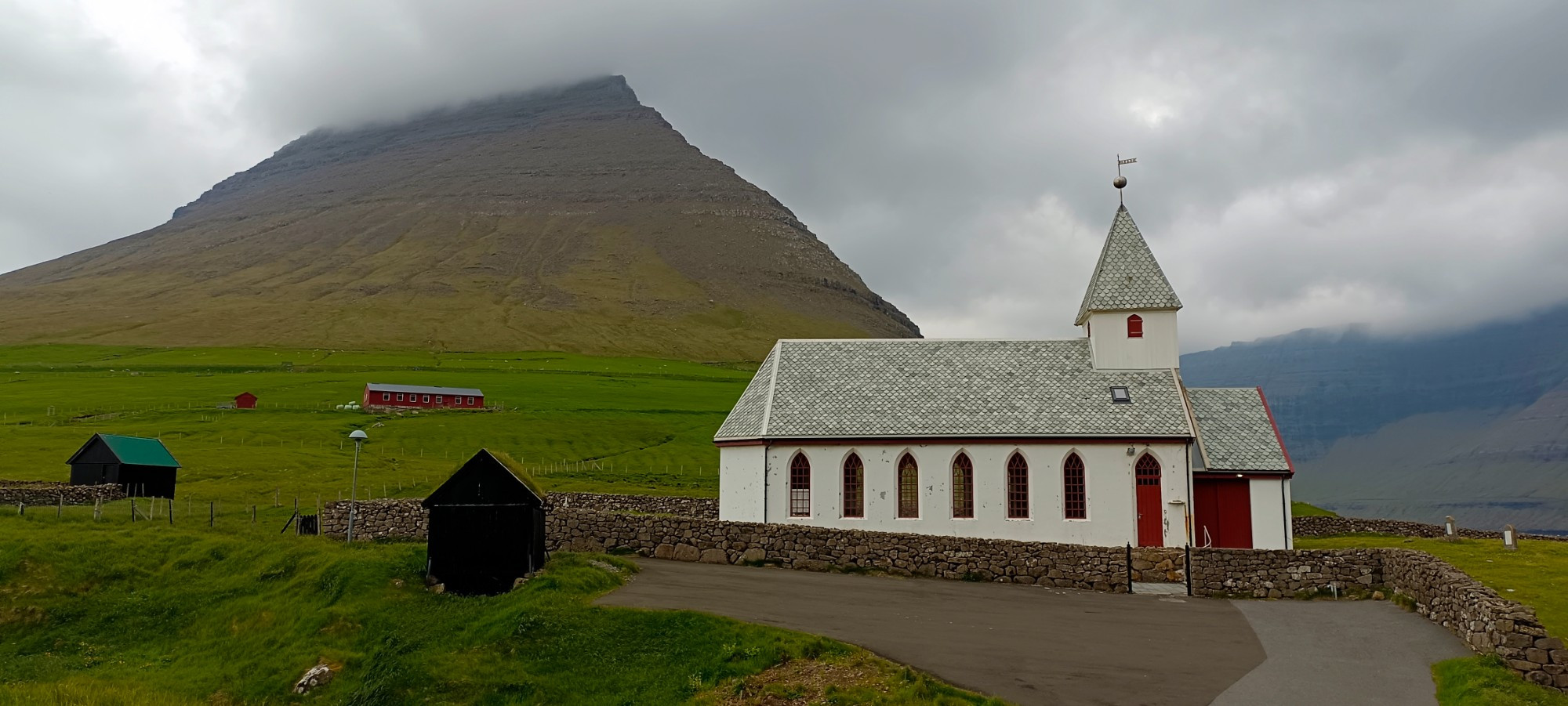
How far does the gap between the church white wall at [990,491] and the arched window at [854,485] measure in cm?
18

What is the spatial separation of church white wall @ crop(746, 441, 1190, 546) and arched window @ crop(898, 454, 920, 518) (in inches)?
7.6

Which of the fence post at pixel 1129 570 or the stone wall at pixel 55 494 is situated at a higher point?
the stone wall at pixel 55 494

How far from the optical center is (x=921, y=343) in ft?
136

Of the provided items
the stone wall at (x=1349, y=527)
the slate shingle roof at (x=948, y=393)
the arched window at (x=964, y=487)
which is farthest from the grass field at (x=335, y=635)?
the stone wall at (x=1349, y=527)

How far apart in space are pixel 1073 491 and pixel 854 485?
7418 mm

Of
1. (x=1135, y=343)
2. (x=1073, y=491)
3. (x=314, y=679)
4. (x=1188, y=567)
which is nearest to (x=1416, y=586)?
(x=1188, y=567)

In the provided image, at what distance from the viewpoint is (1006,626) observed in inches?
860

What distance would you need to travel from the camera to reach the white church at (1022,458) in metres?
34.9

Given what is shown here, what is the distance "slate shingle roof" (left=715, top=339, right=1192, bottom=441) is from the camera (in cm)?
3584

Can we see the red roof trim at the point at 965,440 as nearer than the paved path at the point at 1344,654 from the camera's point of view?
No

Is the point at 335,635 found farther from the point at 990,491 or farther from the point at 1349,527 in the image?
the point at 1349,527

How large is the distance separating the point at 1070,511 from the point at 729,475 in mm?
11797

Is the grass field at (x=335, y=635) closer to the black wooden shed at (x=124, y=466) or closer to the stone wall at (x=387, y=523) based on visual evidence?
the stone wall at (x=387, y=523)

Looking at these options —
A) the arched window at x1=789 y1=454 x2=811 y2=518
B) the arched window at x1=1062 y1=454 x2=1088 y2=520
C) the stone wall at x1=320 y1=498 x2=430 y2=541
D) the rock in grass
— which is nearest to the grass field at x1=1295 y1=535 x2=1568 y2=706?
the arched window at x1=1062 y1=454 x2=1088 y2=520
